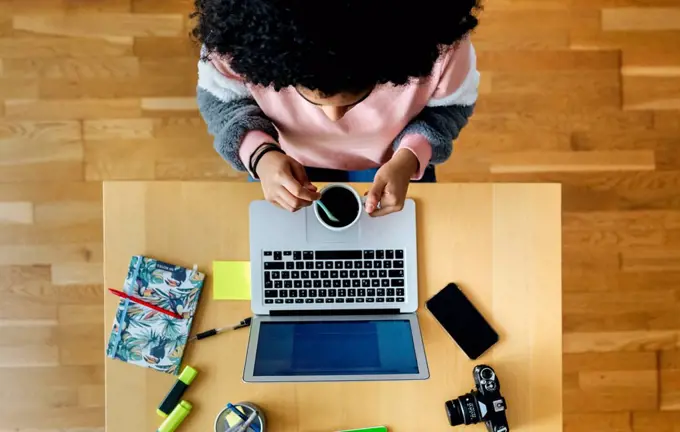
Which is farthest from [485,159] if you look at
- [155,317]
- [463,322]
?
[155,317]

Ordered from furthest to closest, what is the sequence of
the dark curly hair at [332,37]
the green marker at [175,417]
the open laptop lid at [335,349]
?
the green marker at [175,417] → the open laptop lid at [335,349] → the dark curly hair at [332,37]

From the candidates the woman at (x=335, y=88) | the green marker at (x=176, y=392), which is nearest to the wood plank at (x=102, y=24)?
the woman at (x=335, y=88)

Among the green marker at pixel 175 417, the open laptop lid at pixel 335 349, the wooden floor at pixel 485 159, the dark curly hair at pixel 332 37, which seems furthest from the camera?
the wooden floor at pixel 485 159

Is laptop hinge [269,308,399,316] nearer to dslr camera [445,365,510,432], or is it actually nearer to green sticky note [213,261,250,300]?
green sticky note [213,261,250,300]

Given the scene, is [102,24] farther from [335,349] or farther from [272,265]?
[335,349]

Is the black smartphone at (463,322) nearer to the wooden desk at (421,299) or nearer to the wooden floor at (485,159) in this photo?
the wooden desk at (421,299)

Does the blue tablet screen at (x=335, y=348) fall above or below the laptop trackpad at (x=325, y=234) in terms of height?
below

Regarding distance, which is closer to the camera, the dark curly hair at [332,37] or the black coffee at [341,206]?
the dark curly hair at [332,37]

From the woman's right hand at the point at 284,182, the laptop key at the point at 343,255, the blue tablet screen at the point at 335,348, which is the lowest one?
the blue tablet screen at the point at 335,348

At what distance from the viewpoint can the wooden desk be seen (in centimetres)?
89

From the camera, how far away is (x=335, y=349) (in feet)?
2.68

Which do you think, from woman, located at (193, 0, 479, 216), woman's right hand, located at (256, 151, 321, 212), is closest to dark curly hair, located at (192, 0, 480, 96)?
woman, located at (193, 0, 479, 216)

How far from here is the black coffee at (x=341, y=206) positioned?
0.86 m

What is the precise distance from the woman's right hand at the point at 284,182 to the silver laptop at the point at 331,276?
0.27ft
